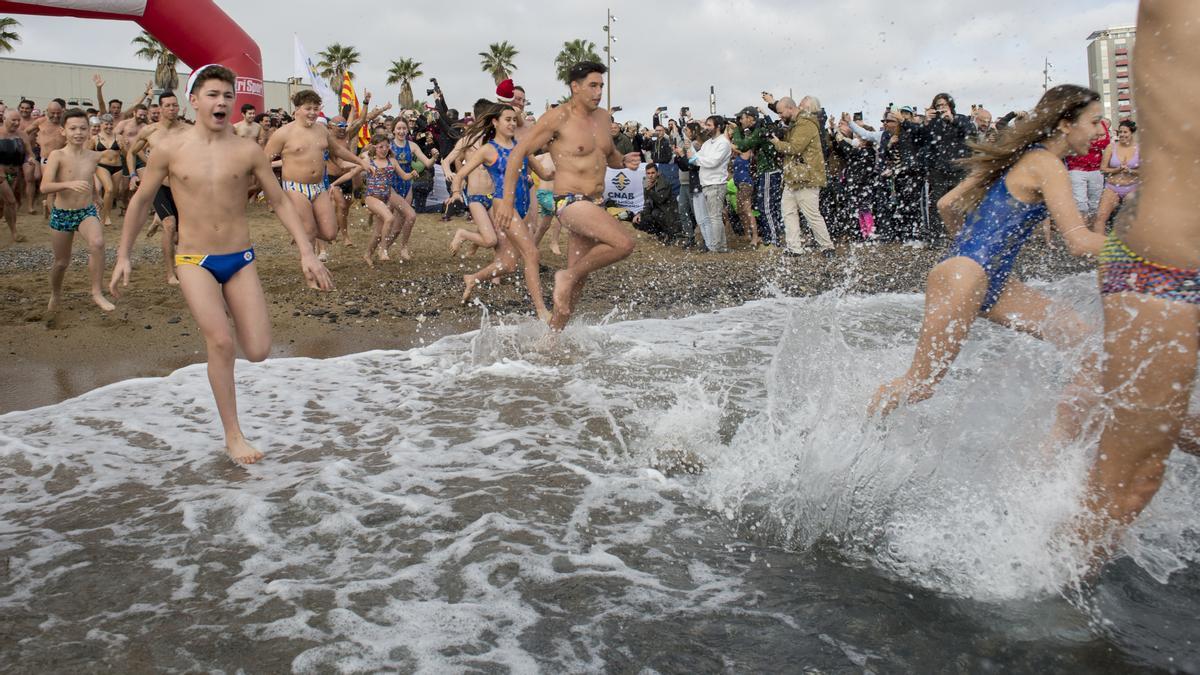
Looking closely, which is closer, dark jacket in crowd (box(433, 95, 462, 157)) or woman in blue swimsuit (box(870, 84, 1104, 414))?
woman in blue swimsuit (box(870, 84, 1104, 414))

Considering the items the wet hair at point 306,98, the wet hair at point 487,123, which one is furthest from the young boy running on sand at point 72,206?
the wet hair at point 487,123

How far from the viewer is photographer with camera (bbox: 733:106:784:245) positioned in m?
13.7

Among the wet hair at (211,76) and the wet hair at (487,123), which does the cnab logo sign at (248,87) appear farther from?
the wet hair at (211,76)

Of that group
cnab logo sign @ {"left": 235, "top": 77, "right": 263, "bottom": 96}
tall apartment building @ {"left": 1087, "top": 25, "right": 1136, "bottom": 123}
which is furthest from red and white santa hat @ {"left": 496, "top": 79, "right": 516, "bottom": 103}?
cnab logo sign @ {"left": 235, "top": 77, "right": 263, "bottom": 96}

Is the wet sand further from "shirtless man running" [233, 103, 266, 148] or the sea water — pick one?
the sea water

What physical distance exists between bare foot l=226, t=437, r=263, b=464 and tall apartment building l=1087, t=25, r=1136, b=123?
4.00 metres

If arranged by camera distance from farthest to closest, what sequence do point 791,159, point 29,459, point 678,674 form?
point 791,159 < point 29,459 < point 678,674

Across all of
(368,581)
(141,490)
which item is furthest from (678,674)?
(141,490)

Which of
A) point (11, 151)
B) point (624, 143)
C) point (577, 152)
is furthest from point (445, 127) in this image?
point (11, 151)

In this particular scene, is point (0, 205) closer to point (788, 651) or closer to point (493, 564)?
point (493, 564)

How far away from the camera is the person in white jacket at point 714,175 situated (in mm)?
13672

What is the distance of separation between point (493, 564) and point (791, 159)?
11.0 meters

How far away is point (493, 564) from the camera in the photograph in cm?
316

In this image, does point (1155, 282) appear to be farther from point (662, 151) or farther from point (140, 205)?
point (662, 151)
